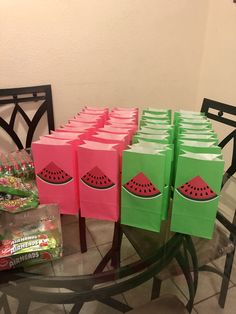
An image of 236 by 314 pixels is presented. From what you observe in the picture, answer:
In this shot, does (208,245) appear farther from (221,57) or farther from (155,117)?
(221,57)

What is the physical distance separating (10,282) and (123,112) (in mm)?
783

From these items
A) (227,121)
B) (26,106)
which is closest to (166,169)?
(227,121)

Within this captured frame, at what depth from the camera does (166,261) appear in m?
0.73

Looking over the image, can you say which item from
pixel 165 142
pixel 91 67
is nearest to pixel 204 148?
pixel 165 142

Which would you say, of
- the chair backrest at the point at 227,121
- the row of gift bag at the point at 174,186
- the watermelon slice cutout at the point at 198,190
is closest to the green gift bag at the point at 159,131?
the row of gift bag at the point at 174,186

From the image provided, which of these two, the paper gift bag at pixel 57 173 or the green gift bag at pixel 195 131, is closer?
the paper gift bag at pixel 57 173

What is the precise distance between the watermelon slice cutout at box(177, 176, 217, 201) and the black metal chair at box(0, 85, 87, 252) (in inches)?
47.3

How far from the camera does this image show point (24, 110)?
1.61 m

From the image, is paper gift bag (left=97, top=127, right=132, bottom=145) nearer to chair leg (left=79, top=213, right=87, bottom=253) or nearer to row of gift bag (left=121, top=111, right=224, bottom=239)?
row of gift bag (left=121, top=111, right=224, bottom=239)

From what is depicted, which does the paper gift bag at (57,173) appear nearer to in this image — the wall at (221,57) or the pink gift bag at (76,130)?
the pink gift bag at (76,130)

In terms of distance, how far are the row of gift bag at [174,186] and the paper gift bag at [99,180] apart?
24mm

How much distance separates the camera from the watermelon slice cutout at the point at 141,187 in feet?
2.12

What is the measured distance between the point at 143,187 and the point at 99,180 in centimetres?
12

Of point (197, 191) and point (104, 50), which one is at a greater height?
point (104, 50)
